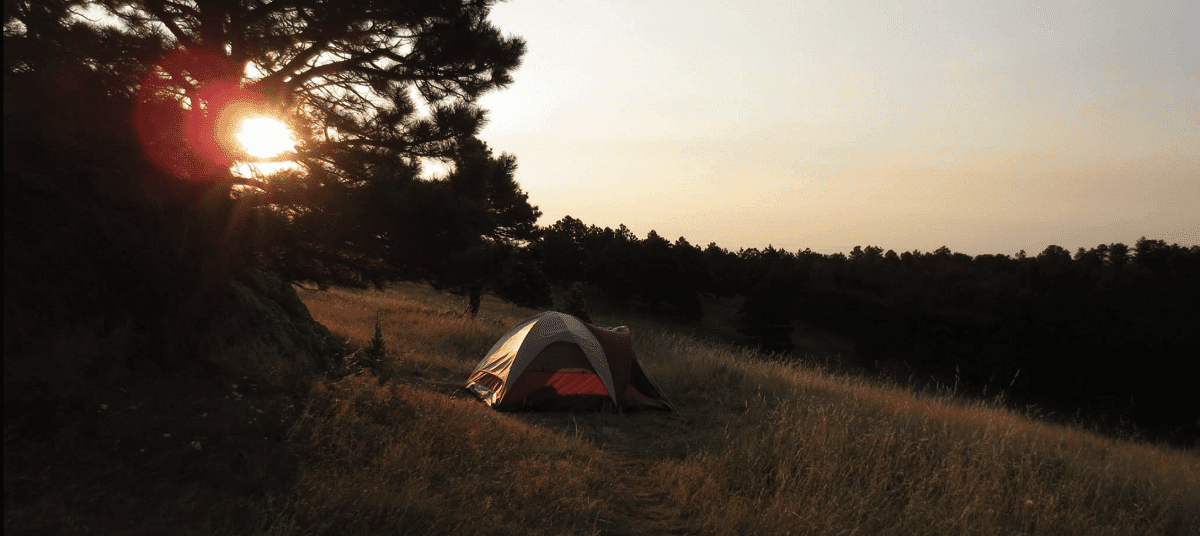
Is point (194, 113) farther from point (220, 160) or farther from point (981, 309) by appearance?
point (981, 309)

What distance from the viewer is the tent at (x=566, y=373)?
10.2 metres

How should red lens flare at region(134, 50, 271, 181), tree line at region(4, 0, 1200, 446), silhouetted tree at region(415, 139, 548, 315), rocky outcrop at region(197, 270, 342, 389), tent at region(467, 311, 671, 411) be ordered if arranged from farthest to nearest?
1. tent at region(467, 311, 671, 411)
2. silhouetted tree at region(415, 139, 548, 315)
3. rocky outcrop at region(197, 270, 342, 389)
4. red lens flare at region(134, 50, 271, 181)
5. tree line at region(4, 0, 1200, 446)

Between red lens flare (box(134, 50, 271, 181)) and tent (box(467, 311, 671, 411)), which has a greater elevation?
red lens flare (box(134, 50, 271, 181))

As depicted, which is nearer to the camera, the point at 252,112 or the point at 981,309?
the point at 252,112

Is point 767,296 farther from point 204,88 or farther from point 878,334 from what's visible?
point 204,88

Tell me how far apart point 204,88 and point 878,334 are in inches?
1995

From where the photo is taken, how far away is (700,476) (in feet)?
20.8

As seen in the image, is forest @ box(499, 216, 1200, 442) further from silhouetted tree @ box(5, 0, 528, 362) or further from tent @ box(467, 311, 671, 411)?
silhouetted tree @ box(5, 0, 528, 362)

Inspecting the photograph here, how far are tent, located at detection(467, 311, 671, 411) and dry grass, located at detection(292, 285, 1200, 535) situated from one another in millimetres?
687

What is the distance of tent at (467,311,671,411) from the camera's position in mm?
10219

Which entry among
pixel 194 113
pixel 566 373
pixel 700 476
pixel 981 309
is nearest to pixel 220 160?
pixel 194 113

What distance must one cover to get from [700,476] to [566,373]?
465cm

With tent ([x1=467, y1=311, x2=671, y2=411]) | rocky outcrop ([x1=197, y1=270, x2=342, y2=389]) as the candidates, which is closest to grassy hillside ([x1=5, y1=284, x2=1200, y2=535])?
rocky outcrop ([x1=197, y1=270, x2=342, y2=389])

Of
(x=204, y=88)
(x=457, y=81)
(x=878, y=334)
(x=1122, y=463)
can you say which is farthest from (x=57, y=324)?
(x=878, y=334)
